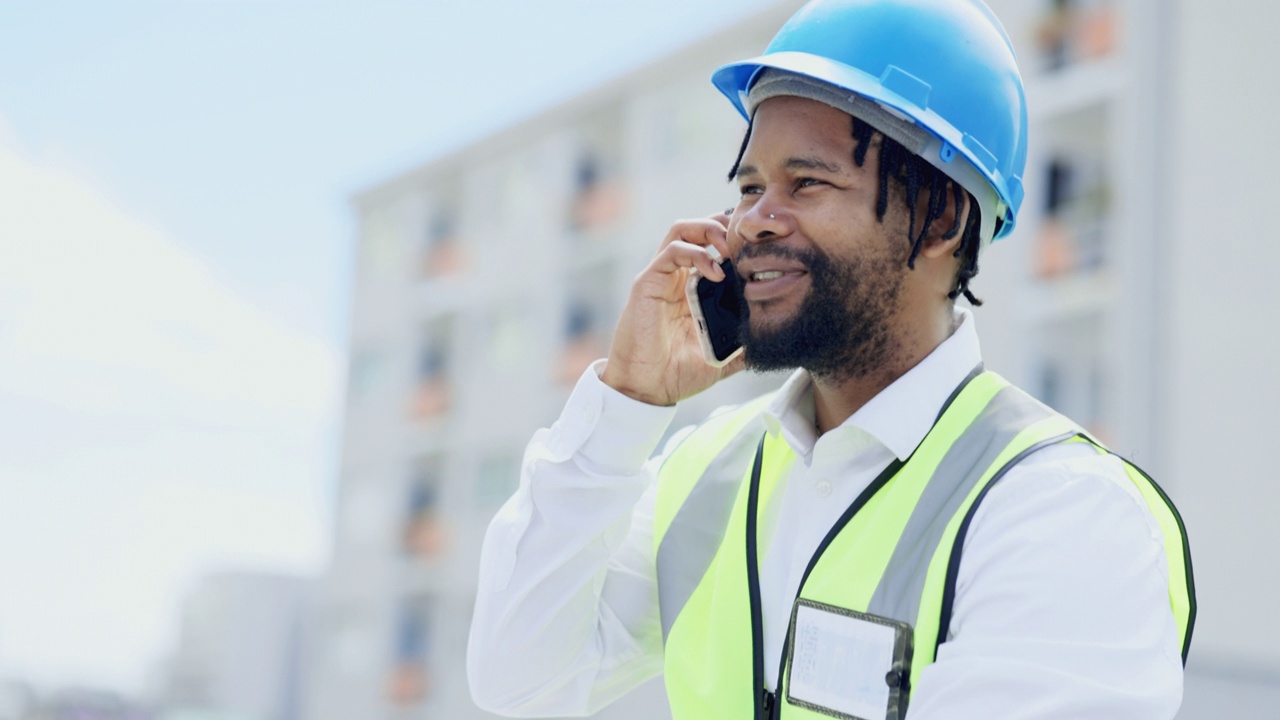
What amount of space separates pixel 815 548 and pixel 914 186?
0.48 m

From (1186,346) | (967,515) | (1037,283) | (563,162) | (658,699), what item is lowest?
(658,699)

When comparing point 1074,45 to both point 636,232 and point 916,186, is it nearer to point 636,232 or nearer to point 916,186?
Result: point 636,232

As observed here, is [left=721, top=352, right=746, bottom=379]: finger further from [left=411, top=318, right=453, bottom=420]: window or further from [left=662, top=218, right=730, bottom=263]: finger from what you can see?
[left=411, top=318, right=453, bottom=420]: window

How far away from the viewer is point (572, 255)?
2475 cm

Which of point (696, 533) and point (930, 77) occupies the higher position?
point (930, 77)

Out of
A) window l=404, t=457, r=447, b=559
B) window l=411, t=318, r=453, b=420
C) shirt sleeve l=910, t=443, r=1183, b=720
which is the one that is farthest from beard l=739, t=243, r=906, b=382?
window l=411, t=318, r=453, b=420

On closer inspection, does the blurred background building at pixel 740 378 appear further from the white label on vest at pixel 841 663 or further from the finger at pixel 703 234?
the finger at pixel 703 234

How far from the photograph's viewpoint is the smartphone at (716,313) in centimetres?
194

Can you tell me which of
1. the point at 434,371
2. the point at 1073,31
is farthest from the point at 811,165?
the point at 434,371

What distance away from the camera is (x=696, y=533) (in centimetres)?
198

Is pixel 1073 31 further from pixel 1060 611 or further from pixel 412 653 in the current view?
pixel 412 653

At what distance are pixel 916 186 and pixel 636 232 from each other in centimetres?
2093

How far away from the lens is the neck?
1.85 metres

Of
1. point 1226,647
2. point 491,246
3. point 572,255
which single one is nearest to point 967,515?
point 1226,647
